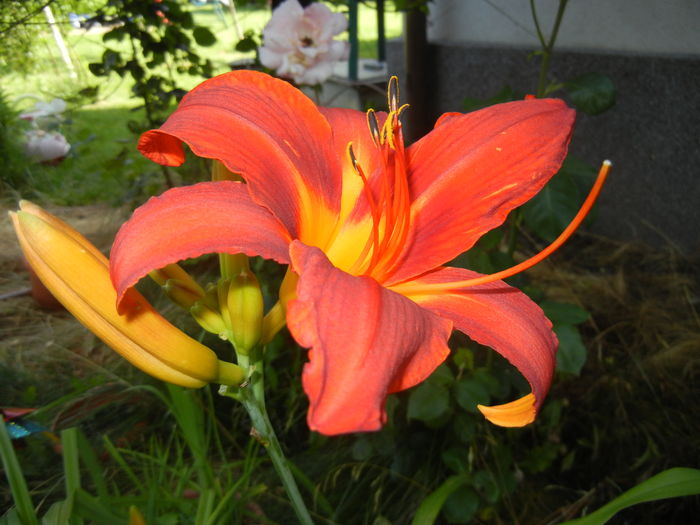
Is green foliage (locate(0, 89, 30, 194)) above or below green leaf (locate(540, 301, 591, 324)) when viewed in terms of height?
above

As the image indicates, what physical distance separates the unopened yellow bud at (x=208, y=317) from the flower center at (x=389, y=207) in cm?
15

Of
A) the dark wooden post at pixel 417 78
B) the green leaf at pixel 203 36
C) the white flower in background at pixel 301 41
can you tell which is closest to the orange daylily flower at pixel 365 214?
the white flower in background at pixel 301 41

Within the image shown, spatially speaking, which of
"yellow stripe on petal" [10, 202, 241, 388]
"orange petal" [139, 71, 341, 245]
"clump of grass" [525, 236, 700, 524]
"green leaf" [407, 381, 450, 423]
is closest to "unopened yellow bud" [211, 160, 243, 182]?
"orange petal" [139, 71, 341, 245]

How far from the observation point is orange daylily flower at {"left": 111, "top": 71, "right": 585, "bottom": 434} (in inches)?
18.0

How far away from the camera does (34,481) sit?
1206 millimetres

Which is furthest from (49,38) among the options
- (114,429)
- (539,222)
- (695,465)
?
(695,465)

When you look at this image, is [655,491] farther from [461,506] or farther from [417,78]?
[417,78]

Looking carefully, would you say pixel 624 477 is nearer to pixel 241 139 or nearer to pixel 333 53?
pixel 333 53

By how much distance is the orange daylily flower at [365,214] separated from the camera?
458 millimetres

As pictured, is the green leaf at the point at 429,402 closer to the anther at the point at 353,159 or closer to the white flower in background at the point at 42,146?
the anther at the point at 353,159

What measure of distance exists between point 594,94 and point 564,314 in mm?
499

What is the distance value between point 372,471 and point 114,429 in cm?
65

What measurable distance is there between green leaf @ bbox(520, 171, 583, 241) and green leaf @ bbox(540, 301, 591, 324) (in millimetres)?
147

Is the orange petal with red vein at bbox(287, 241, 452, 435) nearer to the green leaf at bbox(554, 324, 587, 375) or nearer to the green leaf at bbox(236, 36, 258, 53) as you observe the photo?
the green leaf at bbox(554, 324, 587, 375)
